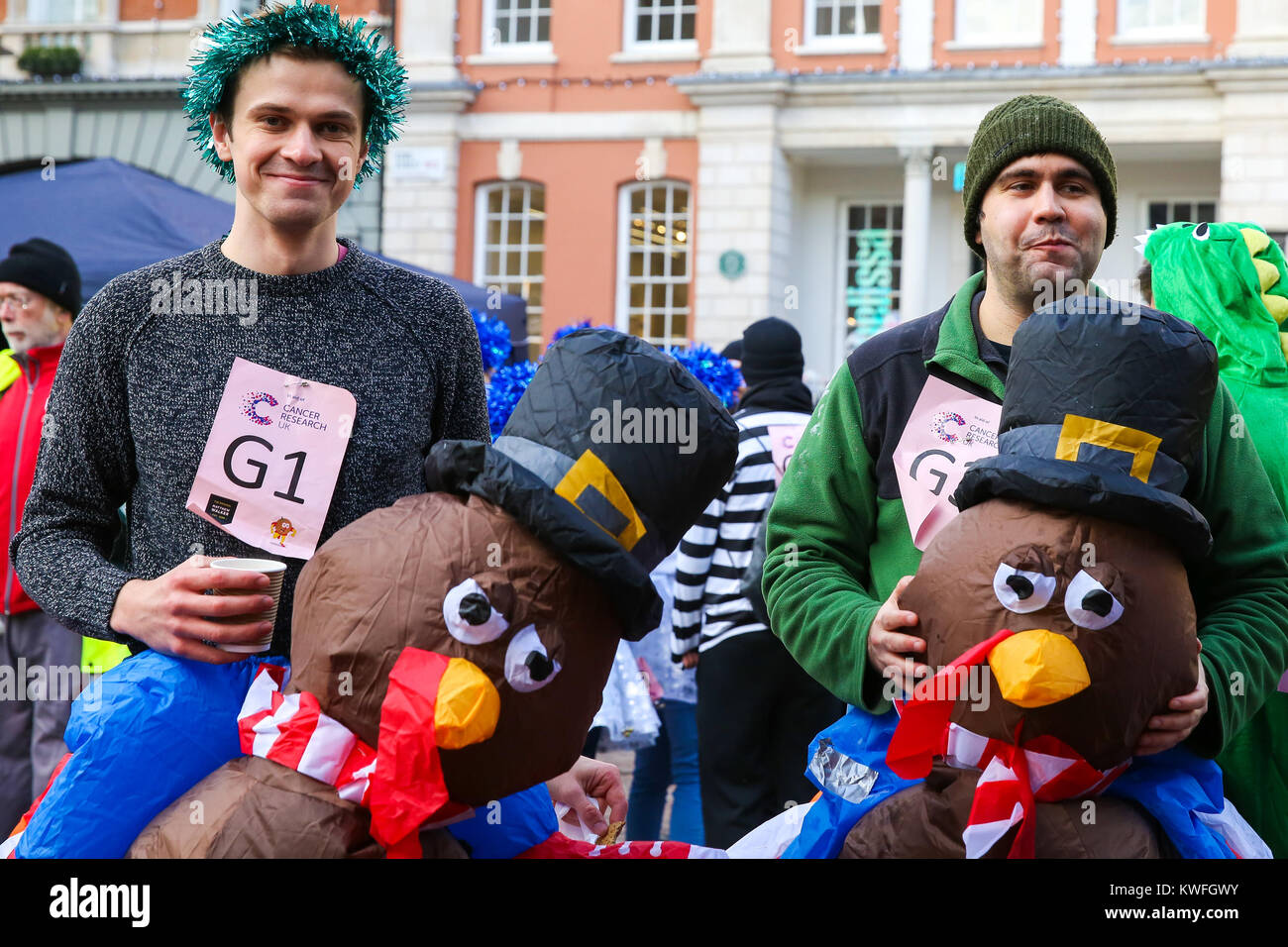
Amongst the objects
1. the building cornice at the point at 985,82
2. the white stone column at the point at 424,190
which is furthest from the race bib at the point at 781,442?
the white stone column at the point at 424,190

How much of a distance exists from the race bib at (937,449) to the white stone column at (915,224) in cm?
1540

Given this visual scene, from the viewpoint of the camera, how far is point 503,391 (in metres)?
5.81

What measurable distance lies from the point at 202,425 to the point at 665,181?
16.9 meters

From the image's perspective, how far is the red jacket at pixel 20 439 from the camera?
4762mm

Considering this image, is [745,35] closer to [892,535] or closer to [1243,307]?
[1243,307]

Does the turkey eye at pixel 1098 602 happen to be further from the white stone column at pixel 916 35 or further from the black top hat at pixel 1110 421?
the white stone column at pixel 916 35

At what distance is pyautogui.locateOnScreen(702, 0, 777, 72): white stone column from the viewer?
57.4 feet

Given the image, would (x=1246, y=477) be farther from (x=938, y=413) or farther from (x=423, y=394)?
(x=423, y=394)

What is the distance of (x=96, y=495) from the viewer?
2135 millimetres

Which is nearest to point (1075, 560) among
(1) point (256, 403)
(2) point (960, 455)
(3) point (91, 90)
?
(2) point (960, 455)

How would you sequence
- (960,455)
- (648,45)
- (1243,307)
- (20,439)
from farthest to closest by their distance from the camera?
(648,45) < (20,439) < (1243,307) < (960,455)

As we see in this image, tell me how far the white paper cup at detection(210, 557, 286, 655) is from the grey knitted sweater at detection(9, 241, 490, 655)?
5.7 inches

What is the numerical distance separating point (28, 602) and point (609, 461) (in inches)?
150
